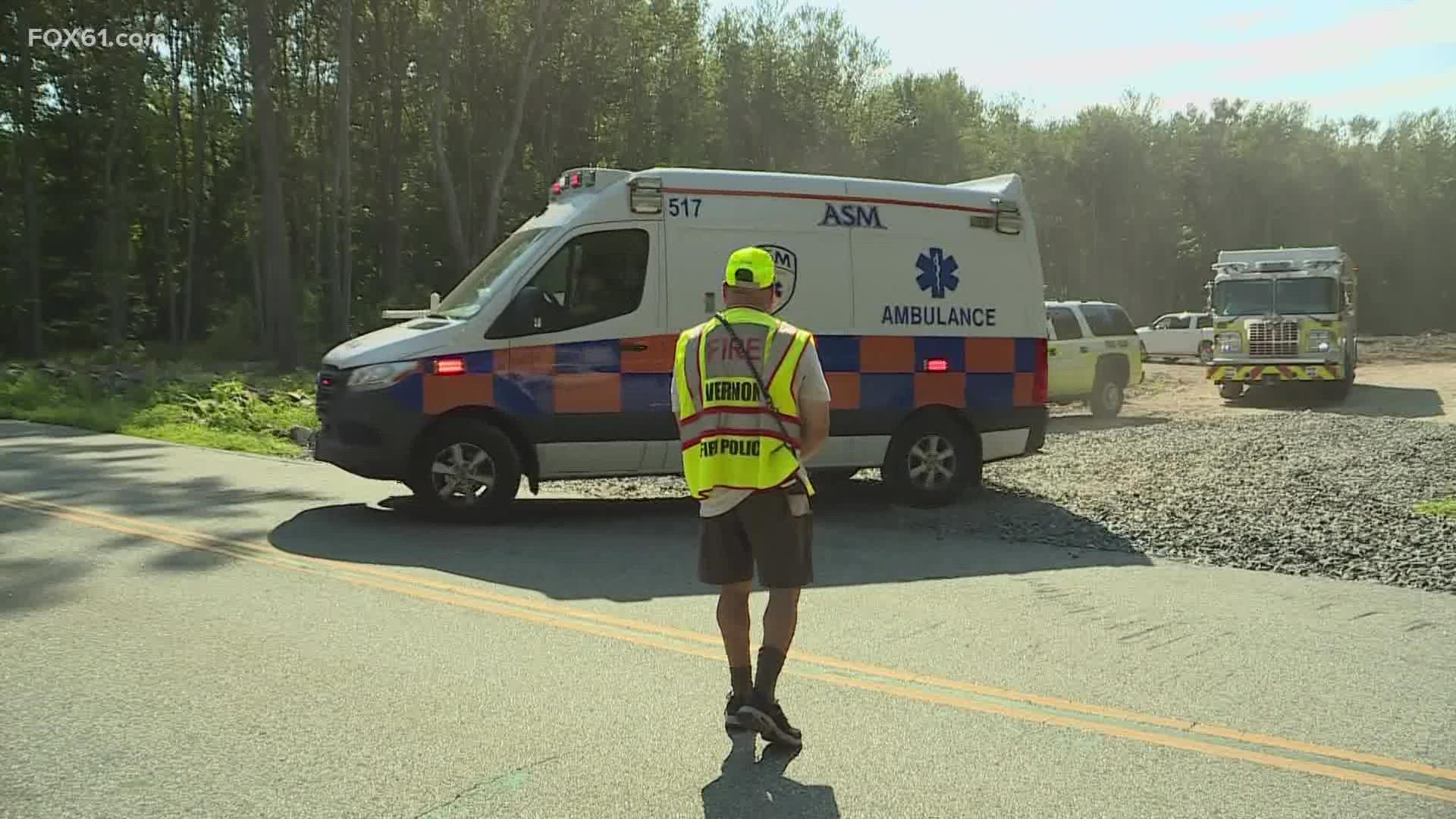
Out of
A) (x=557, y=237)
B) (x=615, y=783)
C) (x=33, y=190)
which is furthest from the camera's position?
(x=33, y=190)

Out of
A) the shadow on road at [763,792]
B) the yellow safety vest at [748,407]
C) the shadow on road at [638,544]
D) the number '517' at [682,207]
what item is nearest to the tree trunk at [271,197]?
the shadow on road at [638,544]

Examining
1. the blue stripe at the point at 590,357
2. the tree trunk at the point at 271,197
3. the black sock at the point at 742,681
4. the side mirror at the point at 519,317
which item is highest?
the tree trunk at the point at 271,197

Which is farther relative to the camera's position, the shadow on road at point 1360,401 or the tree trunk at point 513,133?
the tree trunk at point 513,133

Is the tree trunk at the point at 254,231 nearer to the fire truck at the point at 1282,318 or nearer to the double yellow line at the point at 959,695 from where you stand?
the fire truck at the point at 1282,318

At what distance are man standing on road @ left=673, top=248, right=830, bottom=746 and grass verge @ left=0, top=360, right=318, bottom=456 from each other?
11574 millimetres

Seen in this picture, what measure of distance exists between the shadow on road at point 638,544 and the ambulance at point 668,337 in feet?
1.32

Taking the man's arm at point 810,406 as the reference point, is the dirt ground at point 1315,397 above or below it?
below

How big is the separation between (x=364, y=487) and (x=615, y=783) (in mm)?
7708

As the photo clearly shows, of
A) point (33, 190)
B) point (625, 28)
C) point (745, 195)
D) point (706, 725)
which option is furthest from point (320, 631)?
point (625, 28)

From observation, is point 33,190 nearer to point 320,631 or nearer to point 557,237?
point 557,237

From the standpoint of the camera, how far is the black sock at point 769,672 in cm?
459

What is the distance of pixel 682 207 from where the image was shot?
9836 mm

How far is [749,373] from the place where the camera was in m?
4.56

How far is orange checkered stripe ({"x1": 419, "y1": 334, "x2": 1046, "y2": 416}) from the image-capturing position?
9367 millimetres
